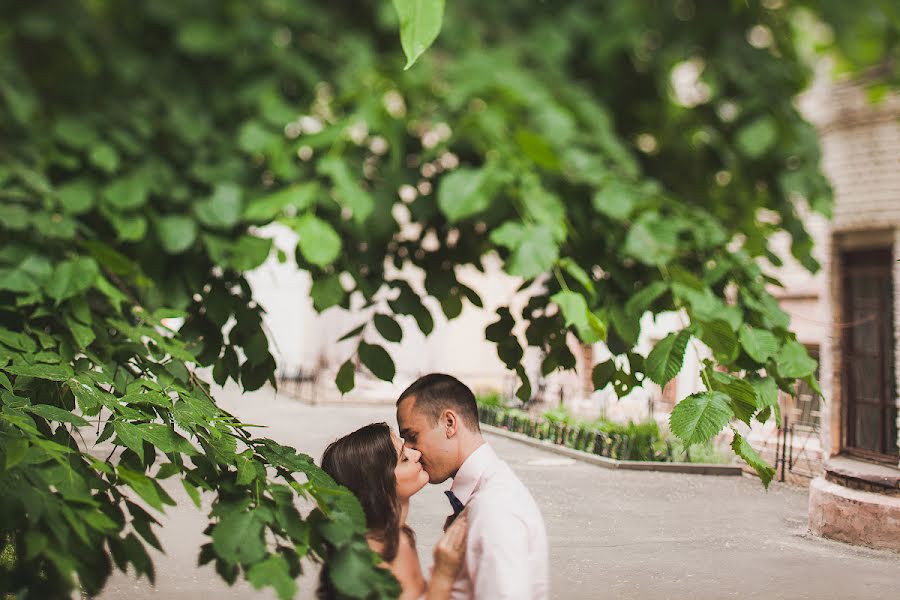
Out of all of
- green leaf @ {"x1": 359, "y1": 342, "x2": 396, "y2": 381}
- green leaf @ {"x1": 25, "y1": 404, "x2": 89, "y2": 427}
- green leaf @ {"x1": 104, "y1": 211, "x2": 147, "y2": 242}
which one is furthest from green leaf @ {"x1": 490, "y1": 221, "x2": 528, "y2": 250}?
green leaf @ {"x1": 104, "y1": 211, "x2": 147, "y2": 242}

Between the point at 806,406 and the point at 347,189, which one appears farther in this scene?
the point at 347,189

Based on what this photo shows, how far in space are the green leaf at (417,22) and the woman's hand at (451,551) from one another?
421 mm

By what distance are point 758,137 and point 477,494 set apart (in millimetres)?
902

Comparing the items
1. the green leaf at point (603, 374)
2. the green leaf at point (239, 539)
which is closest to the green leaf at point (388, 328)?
the green leaf at point (603, 374)

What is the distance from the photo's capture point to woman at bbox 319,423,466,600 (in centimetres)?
66

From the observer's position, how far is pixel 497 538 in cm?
60

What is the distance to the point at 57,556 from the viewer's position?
1.76 feet

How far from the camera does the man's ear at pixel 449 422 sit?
0.67 meters

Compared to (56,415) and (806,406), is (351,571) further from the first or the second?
(806,406)

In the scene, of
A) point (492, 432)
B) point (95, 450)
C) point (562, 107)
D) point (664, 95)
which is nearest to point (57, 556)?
point (95, 450)

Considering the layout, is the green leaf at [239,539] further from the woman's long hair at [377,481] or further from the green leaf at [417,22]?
the green leaf at [417,22]

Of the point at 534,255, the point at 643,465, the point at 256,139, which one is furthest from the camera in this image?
the point at 256,139

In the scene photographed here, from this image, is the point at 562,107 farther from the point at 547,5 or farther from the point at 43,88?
the point at 43,88

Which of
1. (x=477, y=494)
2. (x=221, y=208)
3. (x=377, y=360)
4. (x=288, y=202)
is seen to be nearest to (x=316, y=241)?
(x=288, y=202)
